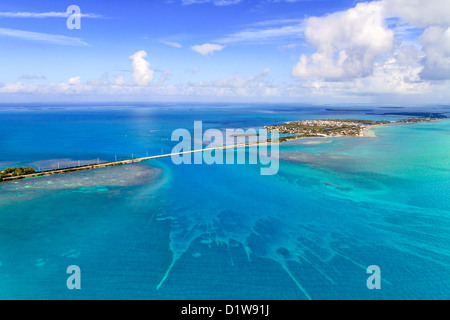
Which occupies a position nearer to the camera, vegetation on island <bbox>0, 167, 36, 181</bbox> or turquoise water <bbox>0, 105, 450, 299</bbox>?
turquoise water <bbox>0, 105, 450, 299</bbox>

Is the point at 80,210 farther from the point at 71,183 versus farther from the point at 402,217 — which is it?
the point at 402,217

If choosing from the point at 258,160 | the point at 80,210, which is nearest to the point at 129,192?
the point at 80,210

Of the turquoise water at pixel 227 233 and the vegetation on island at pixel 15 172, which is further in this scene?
the vegetation on island at pixel 15 172

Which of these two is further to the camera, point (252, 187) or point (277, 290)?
point (252, 187)

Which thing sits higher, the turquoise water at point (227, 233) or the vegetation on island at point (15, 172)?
the vegetation on island at point (15, 172)

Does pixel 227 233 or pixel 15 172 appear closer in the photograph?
pixel 227 233

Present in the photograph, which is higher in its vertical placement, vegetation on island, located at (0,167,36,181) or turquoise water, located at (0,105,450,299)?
vegetation on island, located at (0,167,36,181)

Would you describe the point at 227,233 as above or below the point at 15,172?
below
